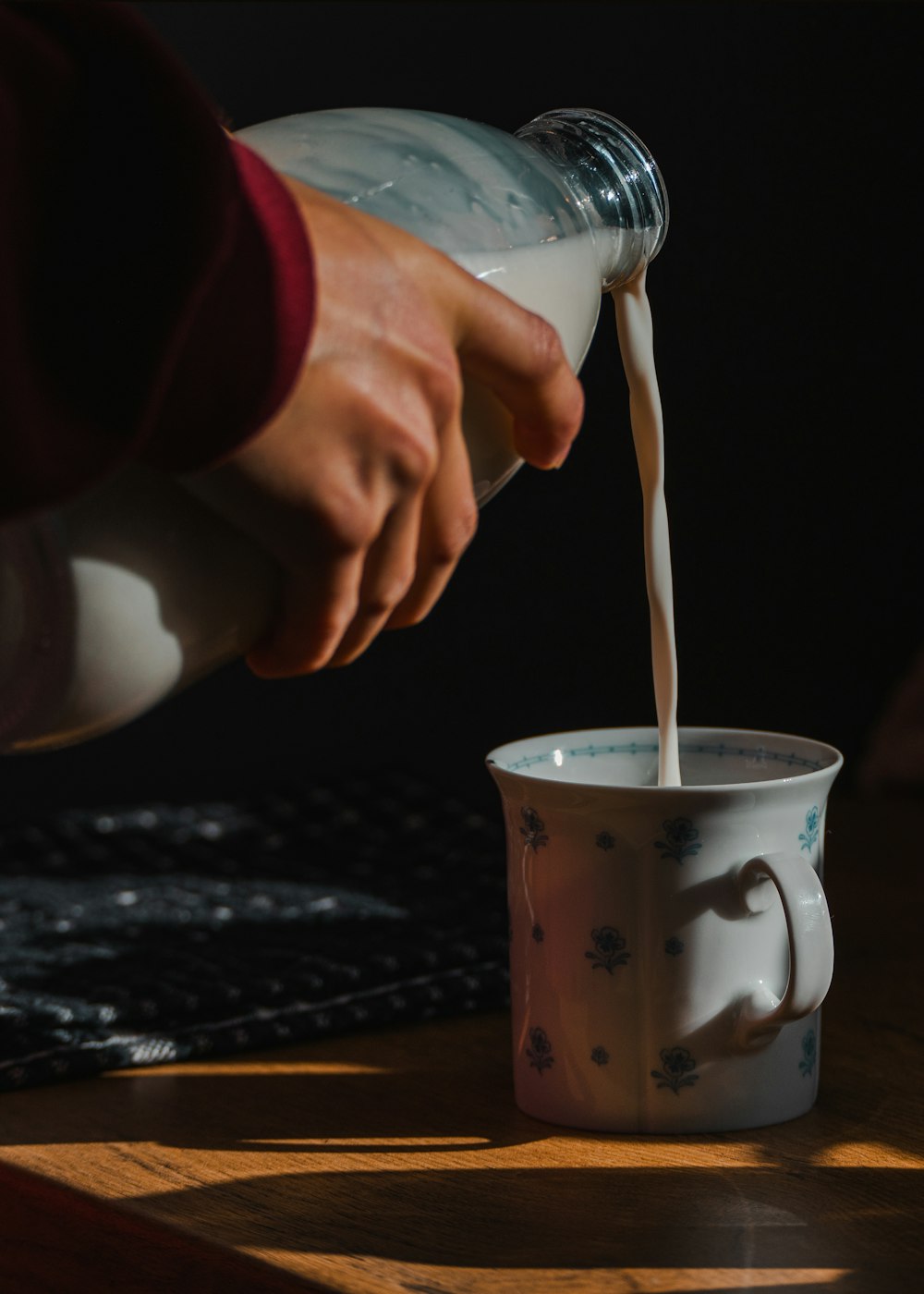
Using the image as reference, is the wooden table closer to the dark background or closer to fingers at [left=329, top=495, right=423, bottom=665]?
fingers at [left=329, top=495, right=423, bottom=665]

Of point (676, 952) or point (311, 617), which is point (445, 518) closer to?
point (311, 617)

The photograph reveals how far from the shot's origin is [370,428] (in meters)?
0.40

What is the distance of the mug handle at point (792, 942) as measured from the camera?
0.57m

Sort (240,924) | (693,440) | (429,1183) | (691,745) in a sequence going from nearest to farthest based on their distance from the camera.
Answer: (429,1183), (691,745), (240,924), (693,440)

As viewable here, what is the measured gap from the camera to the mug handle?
57cm

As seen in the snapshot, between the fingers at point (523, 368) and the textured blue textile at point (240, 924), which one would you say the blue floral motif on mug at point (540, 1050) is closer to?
the textured blue textile at point (240, 924)

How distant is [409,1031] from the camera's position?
28.1 inches

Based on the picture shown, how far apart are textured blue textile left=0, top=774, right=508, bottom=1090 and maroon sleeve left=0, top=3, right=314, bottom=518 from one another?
365 millimetres

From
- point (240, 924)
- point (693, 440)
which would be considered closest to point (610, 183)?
point (240, 924)

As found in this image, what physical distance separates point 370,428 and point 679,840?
0.24 meters

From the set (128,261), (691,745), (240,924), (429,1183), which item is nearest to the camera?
(128,261)

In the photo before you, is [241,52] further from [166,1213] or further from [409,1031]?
[166,1213]

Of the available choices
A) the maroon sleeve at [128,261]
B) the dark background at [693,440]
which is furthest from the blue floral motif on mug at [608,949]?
the dark background at [693,440]

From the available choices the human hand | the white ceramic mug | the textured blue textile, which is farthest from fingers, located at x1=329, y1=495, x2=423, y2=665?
the textured blue textile
